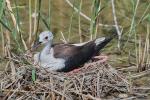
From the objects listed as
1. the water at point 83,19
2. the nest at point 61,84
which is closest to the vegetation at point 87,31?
the water at point 83,19

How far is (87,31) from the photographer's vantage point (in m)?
11.4

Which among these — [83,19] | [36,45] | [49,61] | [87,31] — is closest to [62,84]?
[49,61]

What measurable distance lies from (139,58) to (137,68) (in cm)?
16

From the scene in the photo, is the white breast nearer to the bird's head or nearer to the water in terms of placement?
the bird's head

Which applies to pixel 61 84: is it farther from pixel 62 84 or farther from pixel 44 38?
pixel 44 38

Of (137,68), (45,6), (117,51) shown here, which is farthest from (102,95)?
(45,6)

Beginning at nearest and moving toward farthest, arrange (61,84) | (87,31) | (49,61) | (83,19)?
(61,84) → (49,61) → (87,31) → (83,19)

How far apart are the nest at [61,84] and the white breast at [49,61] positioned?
138 millimetres

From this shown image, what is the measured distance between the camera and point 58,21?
12.0m

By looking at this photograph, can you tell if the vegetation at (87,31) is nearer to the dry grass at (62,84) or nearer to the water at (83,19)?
the water at (83,19)

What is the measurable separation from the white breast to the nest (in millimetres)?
138

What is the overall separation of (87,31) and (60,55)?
2.31 m

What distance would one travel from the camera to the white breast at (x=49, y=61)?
906 centimetres

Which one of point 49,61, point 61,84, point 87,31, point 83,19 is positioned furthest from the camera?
point 83,19
